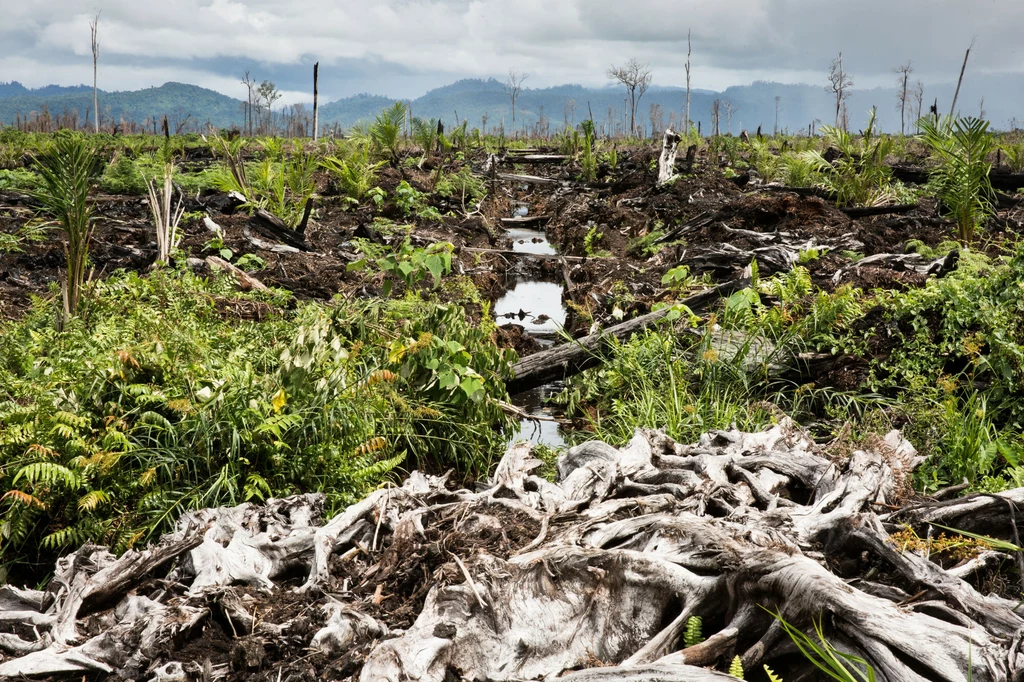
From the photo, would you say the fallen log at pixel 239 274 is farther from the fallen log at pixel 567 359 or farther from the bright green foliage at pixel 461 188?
the bright green foliage at pixel 461 188

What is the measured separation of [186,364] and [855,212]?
35.3ft

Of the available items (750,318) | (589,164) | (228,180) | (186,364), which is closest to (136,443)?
(186,364)

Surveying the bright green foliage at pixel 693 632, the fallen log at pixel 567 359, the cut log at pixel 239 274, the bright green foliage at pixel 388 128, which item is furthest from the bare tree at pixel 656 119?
the bright green foliage at pixel 693 632

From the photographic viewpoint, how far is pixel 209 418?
3.70 metres

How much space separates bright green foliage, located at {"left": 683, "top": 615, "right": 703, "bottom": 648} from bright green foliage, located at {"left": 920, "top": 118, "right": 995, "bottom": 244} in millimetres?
8174

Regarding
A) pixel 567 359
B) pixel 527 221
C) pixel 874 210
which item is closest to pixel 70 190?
pixel 567 359

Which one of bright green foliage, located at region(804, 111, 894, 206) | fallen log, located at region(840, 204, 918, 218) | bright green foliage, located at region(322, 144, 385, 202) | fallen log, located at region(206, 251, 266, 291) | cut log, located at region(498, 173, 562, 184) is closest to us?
fallen log, located at region(206, 251, 266, 291)

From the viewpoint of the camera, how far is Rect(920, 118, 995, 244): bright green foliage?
8664 millimetres

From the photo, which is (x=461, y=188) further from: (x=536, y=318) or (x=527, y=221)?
(x=536, y=318)

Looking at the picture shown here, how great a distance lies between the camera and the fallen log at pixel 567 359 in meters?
6.20

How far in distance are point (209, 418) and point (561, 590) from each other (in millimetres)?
2088

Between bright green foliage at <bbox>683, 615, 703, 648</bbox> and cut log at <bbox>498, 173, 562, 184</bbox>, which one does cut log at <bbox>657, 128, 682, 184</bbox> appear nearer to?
cut log at <bbox>498, 173, 562, 184</bbox>

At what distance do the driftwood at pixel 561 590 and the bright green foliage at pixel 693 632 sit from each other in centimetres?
4

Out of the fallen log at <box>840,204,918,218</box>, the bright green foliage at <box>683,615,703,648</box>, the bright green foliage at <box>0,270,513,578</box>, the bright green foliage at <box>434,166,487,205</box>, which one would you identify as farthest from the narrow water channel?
the fallen log at <box>840,204,918,218</box>
